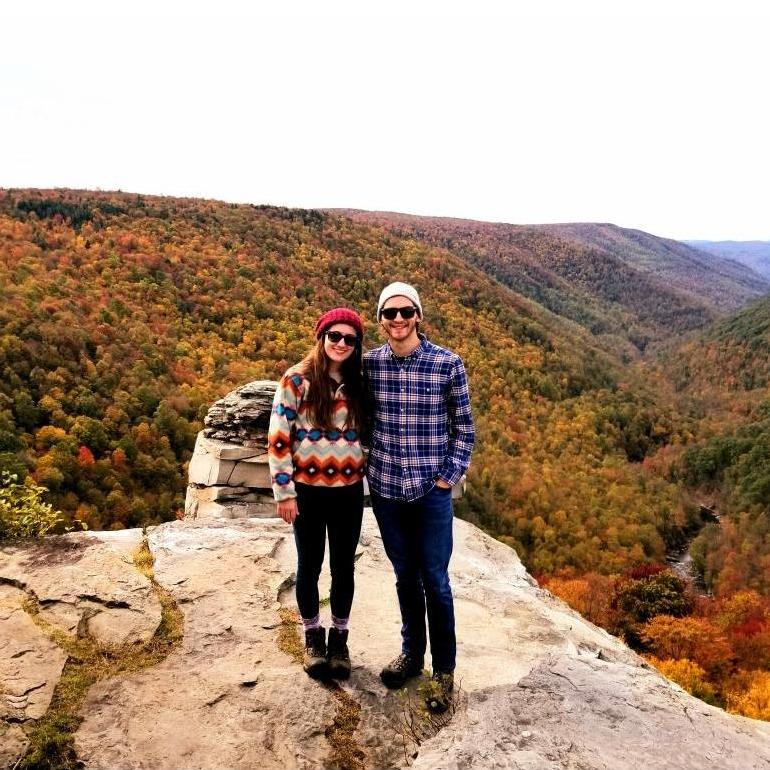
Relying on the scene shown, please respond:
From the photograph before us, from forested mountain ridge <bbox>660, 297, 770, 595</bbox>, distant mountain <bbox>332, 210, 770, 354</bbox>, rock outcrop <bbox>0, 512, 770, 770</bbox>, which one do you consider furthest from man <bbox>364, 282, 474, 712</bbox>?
distant mountain <bbox>332, 210, 770, 354</bbox>

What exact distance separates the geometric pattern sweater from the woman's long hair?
0.03 meters

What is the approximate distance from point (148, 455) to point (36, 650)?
33.7m

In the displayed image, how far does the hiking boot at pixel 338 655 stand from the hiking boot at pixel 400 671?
277 mm

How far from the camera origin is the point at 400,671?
399 centimetres

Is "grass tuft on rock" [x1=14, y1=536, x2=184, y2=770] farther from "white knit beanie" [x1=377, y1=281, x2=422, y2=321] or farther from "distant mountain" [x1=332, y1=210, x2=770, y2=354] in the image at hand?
"distant mountain" [x1=332, y1=210, x2=770, y2=354]

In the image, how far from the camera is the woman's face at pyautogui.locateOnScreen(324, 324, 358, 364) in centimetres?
359

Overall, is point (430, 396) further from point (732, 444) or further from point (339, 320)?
point (732, 444)

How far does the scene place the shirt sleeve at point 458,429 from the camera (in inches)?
143

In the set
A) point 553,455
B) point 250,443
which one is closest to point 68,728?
point 250,443

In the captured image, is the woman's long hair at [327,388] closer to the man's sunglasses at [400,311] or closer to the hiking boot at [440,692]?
the man's sunglasses at [400,311]

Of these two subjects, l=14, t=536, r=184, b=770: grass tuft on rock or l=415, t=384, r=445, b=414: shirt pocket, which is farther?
l=415, t=384, r=445, b=414: shirt pocket

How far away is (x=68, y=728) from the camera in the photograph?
349 centimetres

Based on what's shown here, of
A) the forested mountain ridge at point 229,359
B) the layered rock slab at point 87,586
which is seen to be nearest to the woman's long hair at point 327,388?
the layered rock slab at point 87,586

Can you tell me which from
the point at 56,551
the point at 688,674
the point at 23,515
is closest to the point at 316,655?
the point at 56,551
